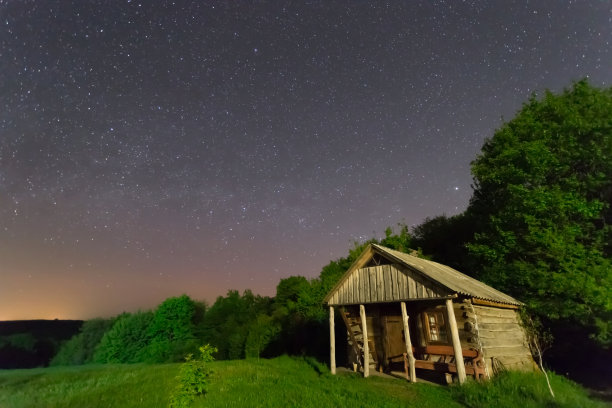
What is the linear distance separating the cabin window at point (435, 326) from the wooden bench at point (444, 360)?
773 millimetres

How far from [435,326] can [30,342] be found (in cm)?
7854

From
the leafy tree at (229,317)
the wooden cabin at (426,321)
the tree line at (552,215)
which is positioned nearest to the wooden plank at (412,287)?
the wooden cabin at (426,321)

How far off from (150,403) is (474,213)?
85.7 ft

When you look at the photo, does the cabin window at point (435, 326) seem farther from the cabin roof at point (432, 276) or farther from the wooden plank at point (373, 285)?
the wooden plank at point (373, 285)

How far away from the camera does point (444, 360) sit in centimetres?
1606

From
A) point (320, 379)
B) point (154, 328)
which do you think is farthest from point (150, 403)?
point (154, 328)

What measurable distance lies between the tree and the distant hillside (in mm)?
77315

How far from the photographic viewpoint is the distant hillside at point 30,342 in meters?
59.5

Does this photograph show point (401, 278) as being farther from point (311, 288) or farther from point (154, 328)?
point (154, 328)

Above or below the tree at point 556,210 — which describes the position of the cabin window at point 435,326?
below

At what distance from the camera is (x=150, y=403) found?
10773 millimetres

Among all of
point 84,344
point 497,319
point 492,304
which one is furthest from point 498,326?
point 84,344

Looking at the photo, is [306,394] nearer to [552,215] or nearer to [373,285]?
[373,285]

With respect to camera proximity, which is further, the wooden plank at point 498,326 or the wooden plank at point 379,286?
the wooden plank at point 379,286
